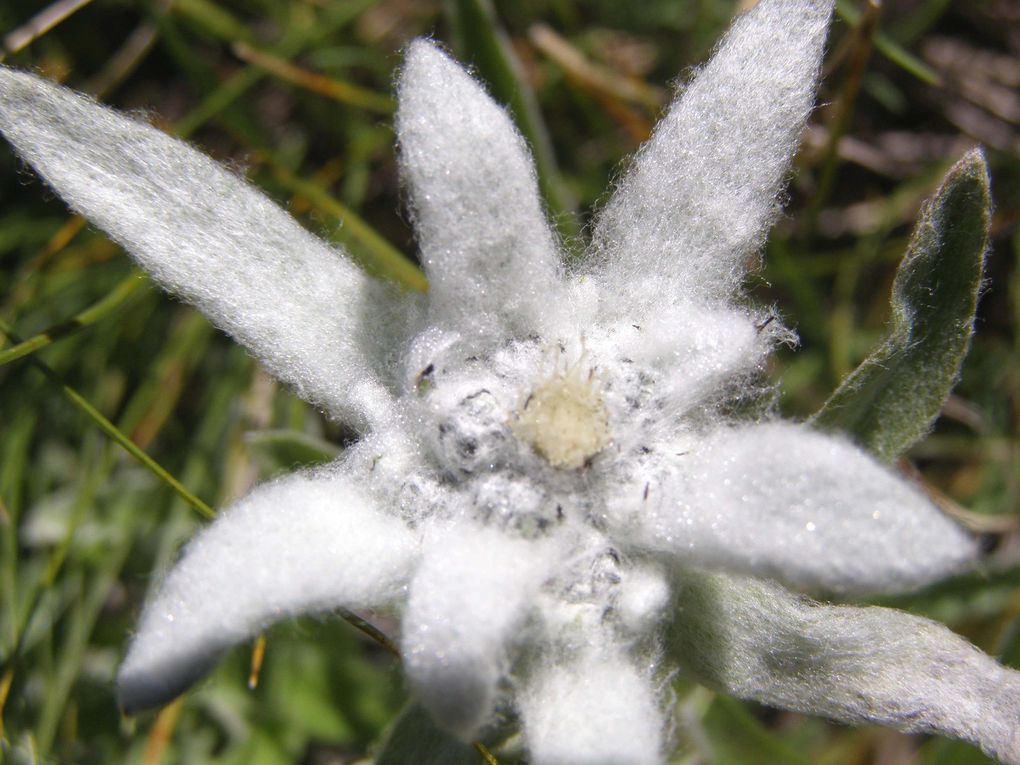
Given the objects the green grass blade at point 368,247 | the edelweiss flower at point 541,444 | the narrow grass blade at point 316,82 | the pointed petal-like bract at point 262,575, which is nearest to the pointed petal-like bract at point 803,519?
the edelweiss flower at point 541,444

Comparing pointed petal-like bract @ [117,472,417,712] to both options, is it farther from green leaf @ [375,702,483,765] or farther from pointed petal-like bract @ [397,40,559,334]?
pointed petal-like bract @ [397,40,559,334]

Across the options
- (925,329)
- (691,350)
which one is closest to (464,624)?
(691,350)

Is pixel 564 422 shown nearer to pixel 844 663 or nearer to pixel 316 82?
pixel 844 663

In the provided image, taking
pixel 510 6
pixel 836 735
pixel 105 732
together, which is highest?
pixel 510 6

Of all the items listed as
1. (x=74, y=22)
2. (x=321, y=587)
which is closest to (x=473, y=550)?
(x=321, y=587)

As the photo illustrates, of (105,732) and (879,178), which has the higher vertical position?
(879,178)

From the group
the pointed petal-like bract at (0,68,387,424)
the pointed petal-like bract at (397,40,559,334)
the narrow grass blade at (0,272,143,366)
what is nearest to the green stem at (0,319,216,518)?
the narrow grass blade at (0,272,143,366)

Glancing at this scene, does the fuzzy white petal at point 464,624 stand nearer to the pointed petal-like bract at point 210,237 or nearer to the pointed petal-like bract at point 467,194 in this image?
the pointed petal-like bract at point 210,237

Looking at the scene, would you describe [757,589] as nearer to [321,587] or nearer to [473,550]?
[473,550]
